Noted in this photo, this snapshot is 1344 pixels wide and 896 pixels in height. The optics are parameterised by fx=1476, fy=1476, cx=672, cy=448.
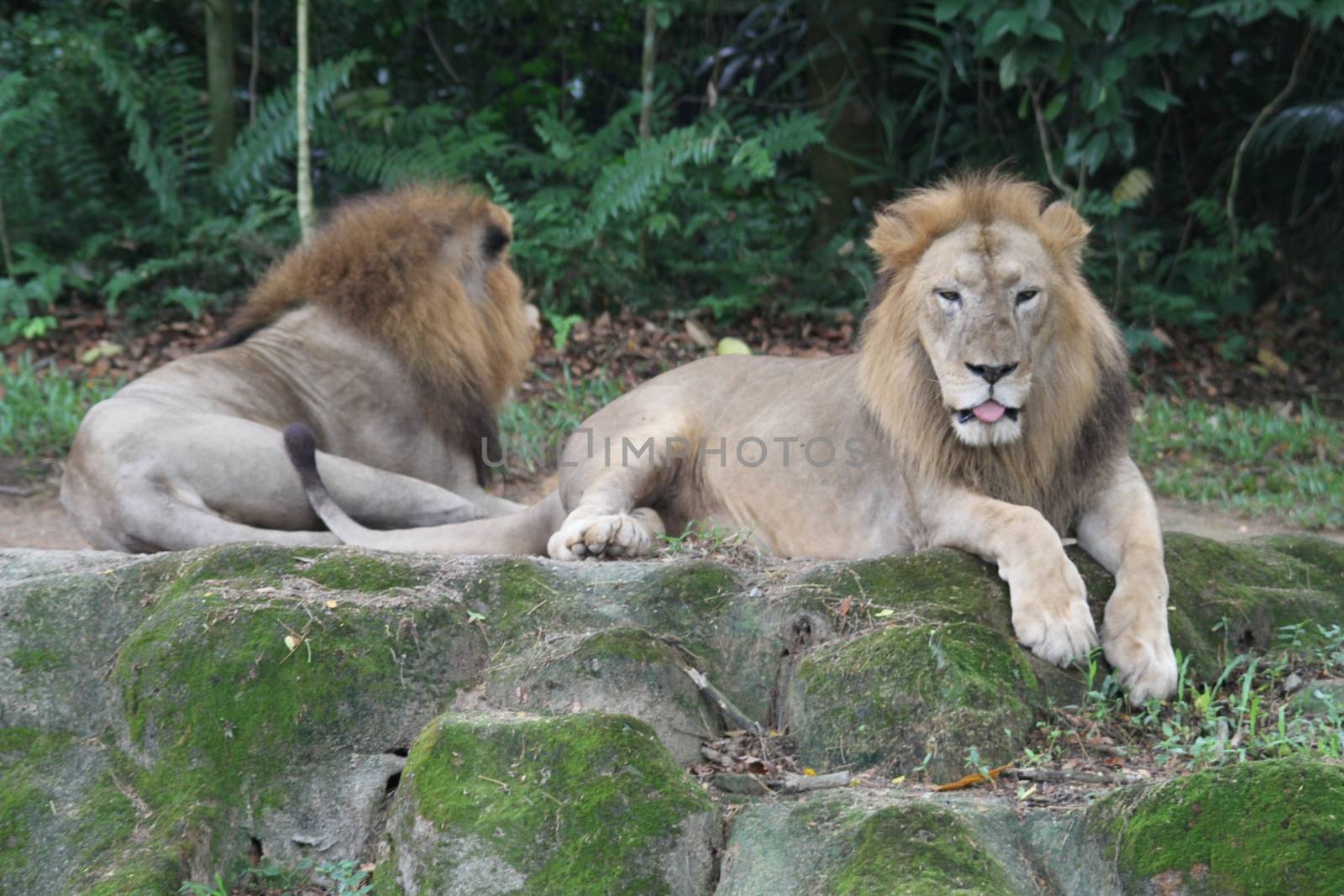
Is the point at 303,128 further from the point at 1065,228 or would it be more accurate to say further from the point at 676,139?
the point at 1065,228

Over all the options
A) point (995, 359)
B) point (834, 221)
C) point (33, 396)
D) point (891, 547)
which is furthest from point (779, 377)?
point (834, 221)

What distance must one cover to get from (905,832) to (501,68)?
8.34 meters

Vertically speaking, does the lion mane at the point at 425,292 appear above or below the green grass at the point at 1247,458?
above

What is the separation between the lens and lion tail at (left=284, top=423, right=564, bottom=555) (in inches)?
173

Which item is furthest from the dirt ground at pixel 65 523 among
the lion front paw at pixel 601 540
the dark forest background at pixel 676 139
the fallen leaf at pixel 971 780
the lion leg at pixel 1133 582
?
the fallen leaf at pixel 971 780

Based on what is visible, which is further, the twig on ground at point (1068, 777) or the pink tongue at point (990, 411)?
the pink tongue at point (990, 411)

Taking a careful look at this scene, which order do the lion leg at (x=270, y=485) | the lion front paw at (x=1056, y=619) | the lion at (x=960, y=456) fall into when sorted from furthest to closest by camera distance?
the lion leg at (x=270, y=485), the lion at (x=960, y=456), the lion front paw at (x=1056, y=619)

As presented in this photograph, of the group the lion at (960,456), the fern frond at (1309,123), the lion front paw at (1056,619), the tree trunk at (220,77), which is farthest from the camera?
the tree trunk at (220,77)

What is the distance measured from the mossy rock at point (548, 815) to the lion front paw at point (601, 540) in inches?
50.5

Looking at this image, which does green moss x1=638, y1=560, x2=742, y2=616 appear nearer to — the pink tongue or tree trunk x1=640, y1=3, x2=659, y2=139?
the pink tongue

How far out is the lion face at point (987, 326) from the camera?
357 centimetres

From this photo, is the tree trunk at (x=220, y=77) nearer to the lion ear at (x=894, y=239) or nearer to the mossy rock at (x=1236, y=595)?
the lion ear at (x=894, y=239)

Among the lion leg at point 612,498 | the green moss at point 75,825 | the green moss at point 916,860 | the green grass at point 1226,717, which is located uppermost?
the green moss at point 916,860

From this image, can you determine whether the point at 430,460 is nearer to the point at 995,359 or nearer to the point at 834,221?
the point at 995,359
